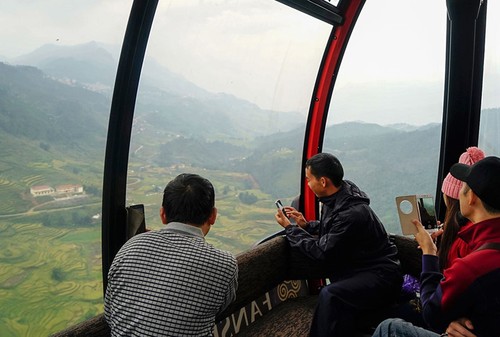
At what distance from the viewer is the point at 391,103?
402cm

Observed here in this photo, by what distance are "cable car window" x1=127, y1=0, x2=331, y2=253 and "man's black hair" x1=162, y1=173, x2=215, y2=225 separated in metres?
0.67

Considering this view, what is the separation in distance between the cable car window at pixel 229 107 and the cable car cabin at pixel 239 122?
1 cm

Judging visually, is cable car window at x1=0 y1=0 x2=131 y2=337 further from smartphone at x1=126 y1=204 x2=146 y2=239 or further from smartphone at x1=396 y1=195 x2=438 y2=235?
smartphone at x1=396 y1=195 x2=438 y2=235

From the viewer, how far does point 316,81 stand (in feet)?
12.4

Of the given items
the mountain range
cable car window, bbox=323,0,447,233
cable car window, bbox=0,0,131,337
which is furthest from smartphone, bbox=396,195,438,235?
cable car window, bbox=0,0,131,337

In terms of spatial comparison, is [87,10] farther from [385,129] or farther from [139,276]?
[385,129]

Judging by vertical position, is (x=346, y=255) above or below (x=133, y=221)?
below

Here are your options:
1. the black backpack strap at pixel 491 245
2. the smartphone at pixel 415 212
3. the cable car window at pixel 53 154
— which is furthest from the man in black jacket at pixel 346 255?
the cable car window at pixel 53 154

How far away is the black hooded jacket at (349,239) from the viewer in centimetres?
257

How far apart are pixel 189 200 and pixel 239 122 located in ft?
5.79

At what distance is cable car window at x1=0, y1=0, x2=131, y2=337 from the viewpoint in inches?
69.9

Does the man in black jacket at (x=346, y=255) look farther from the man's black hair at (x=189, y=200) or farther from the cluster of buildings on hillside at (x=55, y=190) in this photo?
the cluster of buildings on hillside at (x=55, y=190)

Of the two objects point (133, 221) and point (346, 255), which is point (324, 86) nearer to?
point (346, 255)

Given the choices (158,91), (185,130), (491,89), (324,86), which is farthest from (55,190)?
(491,89)
